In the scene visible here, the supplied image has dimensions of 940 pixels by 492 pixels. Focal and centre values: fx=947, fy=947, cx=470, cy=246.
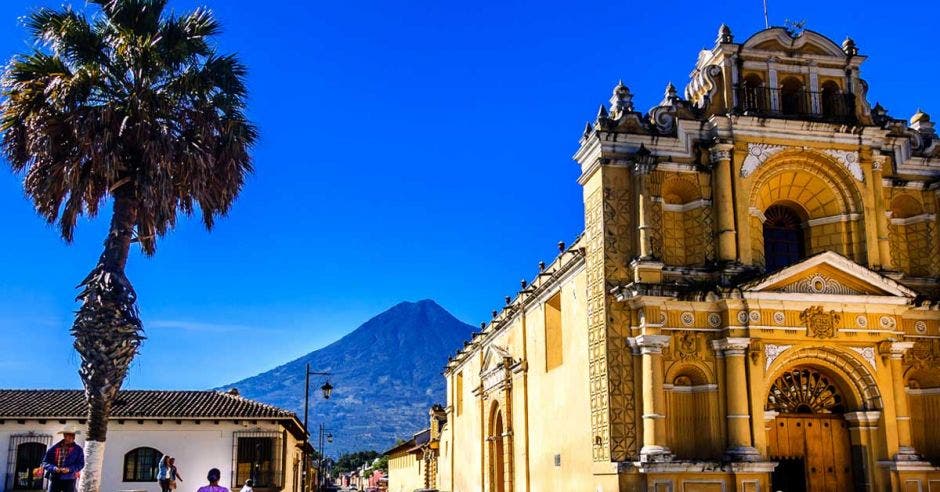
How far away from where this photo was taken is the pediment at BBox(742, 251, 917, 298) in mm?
21594

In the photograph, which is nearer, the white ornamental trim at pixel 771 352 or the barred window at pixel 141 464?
the white ornamental trim at pixel 771 352

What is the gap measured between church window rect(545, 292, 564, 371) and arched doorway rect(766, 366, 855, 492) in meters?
6.38

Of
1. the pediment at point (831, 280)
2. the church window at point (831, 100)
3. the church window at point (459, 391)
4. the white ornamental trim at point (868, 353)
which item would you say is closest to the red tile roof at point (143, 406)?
the church window at point (459, 391)

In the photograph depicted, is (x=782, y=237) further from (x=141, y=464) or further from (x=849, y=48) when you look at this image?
(x=141, y=464)

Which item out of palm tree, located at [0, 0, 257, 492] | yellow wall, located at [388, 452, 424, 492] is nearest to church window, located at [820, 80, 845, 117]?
palm tree, located at [0, 0, 257, 492]

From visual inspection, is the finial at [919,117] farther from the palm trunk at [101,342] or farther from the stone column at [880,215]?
the palm trunk at [101,342]

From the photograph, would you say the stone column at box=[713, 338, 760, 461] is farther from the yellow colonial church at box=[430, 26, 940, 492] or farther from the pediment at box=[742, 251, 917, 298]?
the pediment at box=[742, 251, 917, 298]

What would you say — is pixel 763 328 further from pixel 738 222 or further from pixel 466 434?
pixel 466 434

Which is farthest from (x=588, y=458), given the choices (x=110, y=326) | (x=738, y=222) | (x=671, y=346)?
(x=110, y=326)

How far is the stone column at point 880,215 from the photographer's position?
22.9 m

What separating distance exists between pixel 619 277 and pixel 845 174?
6375 millimetres

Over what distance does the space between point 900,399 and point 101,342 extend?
17492 millimetres

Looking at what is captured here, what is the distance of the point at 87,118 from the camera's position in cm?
1758

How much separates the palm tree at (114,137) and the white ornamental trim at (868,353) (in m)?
14.8
